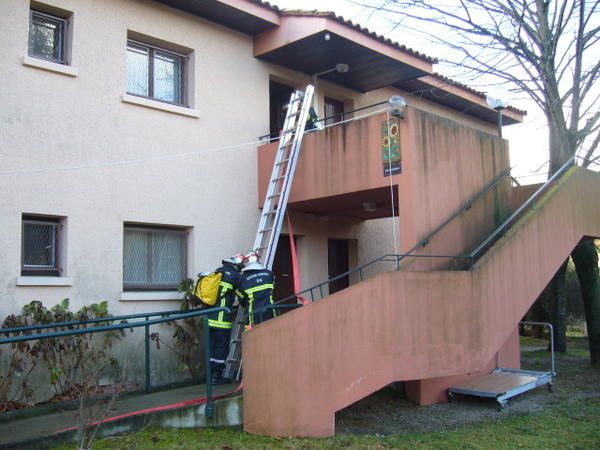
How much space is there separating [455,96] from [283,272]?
7130 mm

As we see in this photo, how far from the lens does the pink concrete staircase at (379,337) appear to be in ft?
23.1

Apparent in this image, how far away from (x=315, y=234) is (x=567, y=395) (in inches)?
209

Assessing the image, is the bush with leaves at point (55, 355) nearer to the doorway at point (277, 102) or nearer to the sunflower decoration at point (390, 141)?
the sunflower decoration at point (390, 141)

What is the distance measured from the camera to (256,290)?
27.2ft

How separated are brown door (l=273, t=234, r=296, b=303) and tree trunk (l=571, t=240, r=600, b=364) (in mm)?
6510

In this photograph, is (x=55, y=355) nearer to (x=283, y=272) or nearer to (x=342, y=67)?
(x=283, y=272)

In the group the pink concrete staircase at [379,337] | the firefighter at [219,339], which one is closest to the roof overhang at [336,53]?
the pink concrete staircase at [379,337]

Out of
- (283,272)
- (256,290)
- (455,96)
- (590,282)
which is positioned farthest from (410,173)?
(455,96)

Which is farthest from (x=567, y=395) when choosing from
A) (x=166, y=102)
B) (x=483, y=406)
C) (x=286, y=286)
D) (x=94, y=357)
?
(x=166, y=102)

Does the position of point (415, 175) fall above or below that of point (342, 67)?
below

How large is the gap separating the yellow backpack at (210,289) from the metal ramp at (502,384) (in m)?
3.99

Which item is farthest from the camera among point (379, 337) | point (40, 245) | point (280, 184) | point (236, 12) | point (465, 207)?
point (236, 12)

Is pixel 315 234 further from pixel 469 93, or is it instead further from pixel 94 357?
pixel 469 93

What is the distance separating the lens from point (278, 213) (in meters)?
9.49
